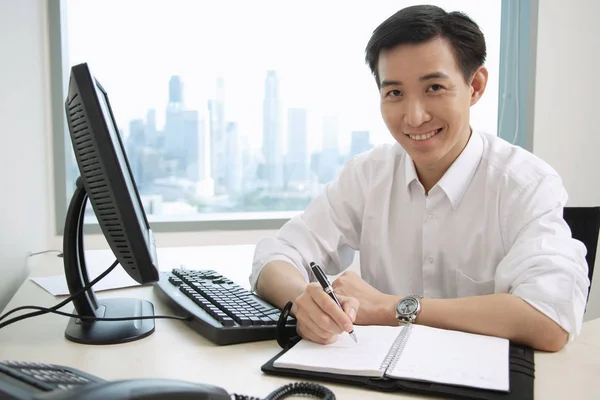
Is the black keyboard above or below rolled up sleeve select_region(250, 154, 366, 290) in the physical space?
below

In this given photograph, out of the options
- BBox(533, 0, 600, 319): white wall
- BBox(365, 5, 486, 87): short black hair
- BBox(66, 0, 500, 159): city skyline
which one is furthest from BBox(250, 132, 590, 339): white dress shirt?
BBox(533, 0, 600, 319): white wall

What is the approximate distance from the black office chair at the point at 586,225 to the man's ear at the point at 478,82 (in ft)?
1.30

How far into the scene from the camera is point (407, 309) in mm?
1104

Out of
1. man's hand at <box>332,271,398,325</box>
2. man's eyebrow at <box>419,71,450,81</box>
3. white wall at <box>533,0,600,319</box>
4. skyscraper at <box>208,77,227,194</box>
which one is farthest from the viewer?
white wall at <box>533,0,600,319</box>

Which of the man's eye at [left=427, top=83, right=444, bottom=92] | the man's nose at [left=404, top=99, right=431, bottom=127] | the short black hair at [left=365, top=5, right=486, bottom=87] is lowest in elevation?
the man's nose at [left=404, top=99, right=431, bottom=127]

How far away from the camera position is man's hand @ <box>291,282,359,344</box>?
96cm

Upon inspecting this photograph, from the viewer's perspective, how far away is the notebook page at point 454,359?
2.64 ft

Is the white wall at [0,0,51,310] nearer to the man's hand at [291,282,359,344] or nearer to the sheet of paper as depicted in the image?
the sheet of paper

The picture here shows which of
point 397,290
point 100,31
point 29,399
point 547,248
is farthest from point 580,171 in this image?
point 29,399

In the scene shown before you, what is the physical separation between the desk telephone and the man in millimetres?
436

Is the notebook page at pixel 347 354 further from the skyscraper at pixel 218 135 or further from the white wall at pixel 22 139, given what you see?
the skyscraper at pixel 218 135

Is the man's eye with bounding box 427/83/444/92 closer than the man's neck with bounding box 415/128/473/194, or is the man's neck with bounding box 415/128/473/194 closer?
the man's eye with bounding box 427/83/444/92

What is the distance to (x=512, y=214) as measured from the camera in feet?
4.38

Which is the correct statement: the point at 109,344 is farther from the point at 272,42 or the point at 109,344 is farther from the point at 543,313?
the point at 272,42
